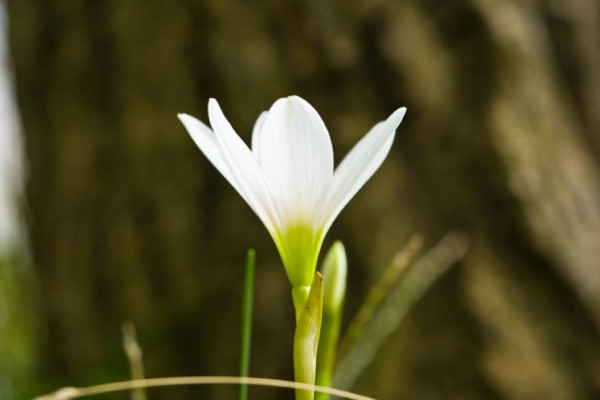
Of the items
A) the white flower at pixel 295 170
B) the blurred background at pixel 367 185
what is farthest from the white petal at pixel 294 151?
the blurred background at pixel 367 185

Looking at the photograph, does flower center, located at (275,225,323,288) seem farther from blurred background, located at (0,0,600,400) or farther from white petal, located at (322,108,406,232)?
blurred background, located at (0,0,600,400)

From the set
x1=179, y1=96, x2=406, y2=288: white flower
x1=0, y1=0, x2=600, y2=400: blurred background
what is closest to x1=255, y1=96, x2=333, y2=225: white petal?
x1=179, y1=96, x2=406, y2=288: white flower

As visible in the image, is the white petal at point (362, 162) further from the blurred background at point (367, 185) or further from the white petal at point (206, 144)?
the blurred background at point (367, 185)

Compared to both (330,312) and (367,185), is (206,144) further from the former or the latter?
(367,185)

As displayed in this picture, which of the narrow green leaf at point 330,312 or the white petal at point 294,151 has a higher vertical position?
the white petal at point 294,151

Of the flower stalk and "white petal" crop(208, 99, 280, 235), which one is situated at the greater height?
"white petal" crop(208, 99, 280, 235)

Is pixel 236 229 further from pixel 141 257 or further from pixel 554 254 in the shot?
pixel 554 254

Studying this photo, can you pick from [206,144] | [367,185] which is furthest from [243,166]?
[367,185]

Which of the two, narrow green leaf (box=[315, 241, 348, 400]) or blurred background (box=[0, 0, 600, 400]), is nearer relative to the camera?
narrow green leaf (box=[315, 241, 348, 400])
